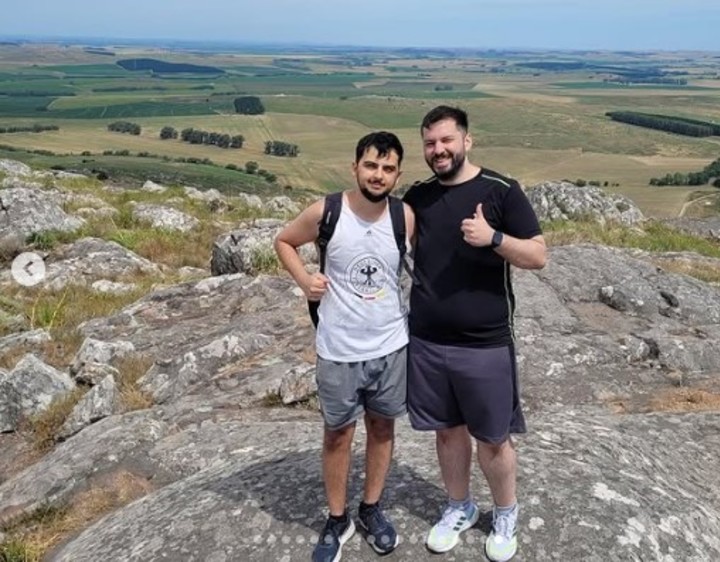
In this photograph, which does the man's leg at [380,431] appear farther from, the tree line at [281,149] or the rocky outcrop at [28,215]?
the tree line at [281,149]

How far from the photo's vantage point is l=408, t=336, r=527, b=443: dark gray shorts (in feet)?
15.0

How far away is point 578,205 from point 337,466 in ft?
58.6

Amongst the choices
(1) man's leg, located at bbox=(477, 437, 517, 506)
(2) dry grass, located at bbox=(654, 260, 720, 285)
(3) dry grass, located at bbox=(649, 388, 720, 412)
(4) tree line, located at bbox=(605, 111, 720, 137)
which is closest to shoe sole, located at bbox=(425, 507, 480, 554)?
(1) man's leg, located at bbox=(477, 437, 517, 506)

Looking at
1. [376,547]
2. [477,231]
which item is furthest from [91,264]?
[477,231]

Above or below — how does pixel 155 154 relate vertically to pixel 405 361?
below

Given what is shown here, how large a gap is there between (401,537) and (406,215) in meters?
2.11

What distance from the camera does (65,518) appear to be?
6.42 metres

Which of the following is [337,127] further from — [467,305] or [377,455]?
[467,305]

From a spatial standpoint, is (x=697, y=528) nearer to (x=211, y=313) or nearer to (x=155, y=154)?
(x=211, y=313)

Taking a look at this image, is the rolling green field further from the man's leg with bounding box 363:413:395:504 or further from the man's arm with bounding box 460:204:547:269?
the man's arm with bounding box 460:204:547:269

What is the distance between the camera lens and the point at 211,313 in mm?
11719

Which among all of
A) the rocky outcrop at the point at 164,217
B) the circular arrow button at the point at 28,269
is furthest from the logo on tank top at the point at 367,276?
the rocky outcrop at the point at 164,217

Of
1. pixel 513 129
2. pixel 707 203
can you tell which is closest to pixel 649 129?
pixel 513 129

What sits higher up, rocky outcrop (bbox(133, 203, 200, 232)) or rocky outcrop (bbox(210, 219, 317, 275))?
rocky outcrop (bbox(210, 219, 317, 275))
